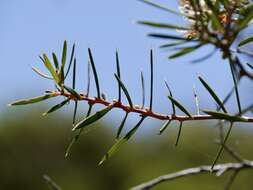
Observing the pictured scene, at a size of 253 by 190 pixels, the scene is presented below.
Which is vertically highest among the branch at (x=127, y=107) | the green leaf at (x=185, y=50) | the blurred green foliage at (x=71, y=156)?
the green leaf at (x=185, y=50)

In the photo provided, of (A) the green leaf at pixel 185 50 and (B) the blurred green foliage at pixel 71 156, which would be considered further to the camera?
(B) the blurred green foliage at pixel 71 156

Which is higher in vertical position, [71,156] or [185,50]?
[185,50]

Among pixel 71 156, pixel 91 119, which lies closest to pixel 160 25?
pixel 91 119

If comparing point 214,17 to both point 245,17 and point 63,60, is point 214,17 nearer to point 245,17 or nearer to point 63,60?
point 245,17

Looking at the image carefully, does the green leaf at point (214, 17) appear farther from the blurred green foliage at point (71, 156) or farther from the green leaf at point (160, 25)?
the blurred green foliage at point (71, 156)

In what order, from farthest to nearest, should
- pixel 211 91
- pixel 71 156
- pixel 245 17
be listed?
pixel 71 156, pixel 211 91, pixel 245 17

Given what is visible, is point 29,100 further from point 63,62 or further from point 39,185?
point 39,185

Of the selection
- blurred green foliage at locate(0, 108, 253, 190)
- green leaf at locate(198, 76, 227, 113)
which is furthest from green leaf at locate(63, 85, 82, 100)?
blurred green foliage at locate(0, 108, 253, 190)

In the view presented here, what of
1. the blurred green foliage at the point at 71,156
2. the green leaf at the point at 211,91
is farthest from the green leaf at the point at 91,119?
the blurred green foliage at the point at 71,156
